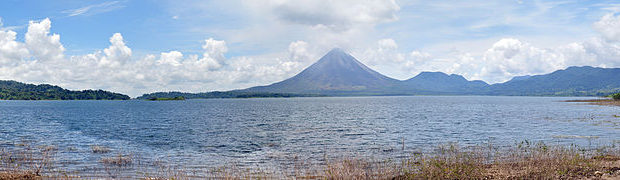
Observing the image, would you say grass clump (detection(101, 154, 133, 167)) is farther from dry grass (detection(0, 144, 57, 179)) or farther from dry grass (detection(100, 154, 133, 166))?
dry grass (detection(0, 144, 57, 179))

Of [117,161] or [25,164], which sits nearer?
[25,164]

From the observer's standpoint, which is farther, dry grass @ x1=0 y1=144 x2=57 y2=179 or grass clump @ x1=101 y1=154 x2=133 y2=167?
grass clump @ x1=101 y1=154 x2=133 y2=167

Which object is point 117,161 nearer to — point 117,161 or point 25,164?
point 117,161

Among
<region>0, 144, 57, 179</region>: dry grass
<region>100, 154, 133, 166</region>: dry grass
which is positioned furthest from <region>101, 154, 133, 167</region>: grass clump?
<region>0, 144, 57, 179</region>: dry grass

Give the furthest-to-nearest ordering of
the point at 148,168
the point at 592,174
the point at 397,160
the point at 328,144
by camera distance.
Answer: the point at 328,144 < the point at 397,160 < the point at 148,168 < the point at 592,174

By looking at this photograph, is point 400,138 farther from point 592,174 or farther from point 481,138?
point 592,174

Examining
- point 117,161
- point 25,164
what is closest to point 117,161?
point 117,161

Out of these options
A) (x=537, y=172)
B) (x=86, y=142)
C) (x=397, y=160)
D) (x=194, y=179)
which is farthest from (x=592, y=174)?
(x=86, y=142)

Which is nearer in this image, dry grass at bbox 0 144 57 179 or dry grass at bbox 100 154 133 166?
dry grass at bbox 0 144 57 179

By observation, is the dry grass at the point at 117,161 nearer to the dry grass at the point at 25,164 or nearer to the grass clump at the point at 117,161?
the grass clump at the point at 117,161

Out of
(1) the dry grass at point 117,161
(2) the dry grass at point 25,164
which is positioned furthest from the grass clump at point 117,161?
(2) the dry grass at point 25,164

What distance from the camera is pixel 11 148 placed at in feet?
135

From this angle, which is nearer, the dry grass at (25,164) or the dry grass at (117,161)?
the dry grass at (25,164)

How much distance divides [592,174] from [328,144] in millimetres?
27846
